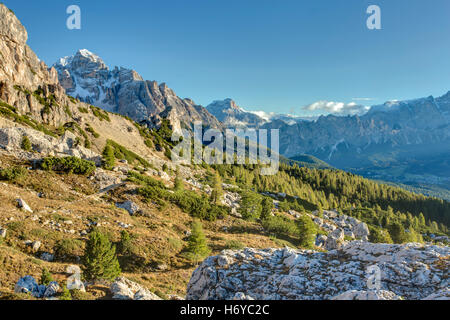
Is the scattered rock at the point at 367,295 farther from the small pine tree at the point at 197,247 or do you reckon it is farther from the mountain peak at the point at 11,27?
the mountain peak at the point at 11,27

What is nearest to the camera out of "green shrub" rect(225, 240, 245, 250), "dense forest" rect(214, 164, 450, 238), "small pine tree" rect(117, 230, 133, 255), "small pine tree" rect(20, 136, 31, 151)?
"small pine tree" rect(117, 230, 133, 255)

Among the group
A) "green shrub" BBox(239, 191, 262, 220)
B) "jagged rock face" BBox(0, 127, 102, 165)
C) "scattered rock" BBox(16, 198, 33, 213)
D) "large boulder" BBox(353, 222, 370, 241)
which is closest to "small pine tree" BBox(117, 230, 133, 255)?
"scattered rock" BBox(16, 198, 33, 213)

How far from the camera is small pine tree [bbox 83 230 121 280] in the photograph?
1716cm

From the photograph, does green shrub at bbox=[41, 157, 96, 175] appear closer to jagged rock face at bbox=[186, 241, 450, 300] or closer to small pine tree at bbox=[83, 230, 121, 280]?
small pine tree at bbox=[83, 230, 121, 280]

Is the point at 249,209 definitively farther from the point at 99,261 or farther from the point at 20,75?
the point at 20,75

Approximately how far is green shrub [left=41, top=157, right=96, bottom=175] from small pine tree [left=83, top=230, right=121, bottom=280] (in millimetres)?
23646

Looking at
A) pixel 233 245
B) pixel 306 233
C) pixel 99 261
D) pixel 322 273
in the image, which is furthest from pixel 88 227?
pixel 306 233

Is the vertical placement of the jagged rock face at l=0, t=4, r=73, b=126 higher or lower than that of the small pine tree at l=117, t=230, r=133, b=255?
higher

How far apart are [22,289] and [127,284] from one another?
5464 millimetres

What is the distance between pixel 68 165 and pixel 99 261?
2583 centimetres

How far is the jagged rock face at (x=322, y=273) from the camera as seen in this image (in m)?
11.1

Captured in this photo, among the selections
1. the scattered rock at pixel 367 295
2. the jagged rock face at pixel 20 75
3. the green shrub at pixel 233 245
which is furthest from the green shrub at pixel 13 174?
the jagged rock face at pixel 20 75

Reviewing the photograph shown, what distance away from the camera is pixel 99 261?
17406mm
